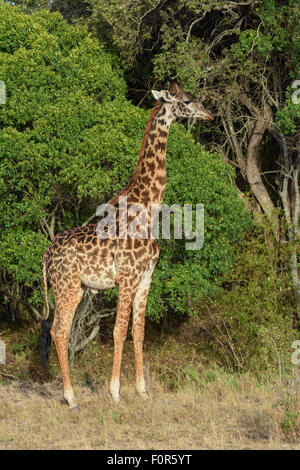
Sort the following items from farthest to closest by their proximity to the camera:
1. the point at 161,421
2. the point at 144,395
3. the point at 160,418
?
the point at 144,395, the point at 160,418, the point at 161,421

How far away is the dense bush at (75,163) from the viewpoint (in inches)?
491

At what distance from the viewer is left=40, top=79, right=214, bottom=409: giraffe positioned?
850cm

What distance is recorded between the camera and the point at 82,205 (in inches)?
584

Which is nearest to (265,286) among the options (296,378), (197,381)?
(197,381)

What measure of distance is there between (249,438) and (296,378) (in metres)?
2.46

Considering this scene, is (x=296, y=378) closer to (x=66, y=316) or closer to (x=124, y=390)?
(x=124, y=390)

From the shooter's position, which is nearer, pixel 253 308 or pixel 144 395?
pixel 144 395

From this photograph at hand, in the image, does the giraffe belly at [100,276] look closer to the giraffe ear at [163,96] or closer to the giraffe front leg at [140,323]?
the giraffe front leg at [140,323]

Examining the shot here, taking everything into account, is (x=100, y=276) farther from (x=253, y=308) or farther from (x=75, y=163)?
(x=253, y=308)

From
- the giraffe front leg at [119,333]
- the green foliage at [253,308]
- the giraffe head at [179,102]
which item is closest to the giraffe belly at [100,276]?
the giraffe front leg at [119,333]

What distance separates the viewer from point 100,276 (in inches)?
341

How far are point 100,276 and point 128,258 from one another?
498 millimetres

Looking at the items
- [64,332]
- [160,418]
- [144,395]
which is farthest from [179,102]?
[160,418]

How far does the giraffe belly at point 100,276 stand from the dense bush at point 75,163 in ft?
12.1
